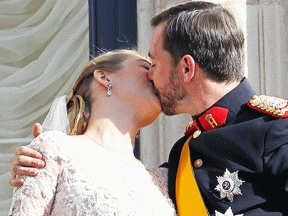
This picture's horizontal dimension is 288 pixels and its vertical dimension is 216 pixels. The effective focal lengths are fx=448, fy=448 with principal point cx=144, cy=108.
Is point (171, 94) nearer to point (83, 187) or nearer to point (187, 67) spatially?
point (187, 67)

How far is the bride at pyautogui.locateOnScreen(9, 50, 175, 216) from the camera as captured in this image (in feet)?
4.64

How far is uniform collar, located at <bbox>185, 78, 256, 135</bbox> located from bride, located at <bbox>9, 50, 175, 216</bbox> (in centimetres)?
28

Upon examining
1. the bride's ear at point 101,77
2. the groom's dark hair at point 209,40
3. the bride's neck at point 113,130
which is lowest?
the bride's neck at point 113,130

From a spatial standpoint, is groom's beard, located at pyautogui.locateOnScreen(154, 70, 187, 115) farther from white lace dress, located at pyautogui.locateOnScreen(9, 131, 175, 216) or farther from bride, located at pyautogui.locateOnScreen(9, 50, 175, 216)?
white lace dress, located at pyautogui.locateOnScreen(9, 131, 175, 216)

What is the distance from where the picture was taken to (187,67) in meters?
1.65

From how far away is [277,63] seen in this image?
2.12 meters

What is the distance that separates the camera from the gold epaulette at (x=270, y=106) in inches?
55.9

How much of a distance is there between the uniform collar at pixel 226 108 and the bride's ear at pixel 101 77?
439 millimetres

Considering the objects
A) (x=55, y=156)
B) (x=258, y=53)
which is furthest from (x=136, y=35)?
(x=55, y=156)

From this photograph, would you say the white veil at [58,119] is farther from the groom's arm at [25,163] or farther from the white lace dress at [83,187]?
the groom's arm at [25,163]

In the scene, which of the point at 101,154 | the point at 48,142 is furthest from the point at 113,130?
the point at 48,142

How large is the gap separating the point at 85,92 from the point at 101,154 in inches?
14.7

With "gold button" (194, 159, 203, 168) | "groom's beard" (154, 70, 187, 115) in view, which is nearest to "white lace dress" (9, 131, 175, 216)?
"gold button" (194, 159, 203, 168)

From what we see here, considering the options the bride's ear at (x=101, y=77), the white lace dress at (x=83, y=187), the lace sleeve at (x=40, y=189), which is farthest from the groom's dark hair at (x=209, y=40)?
the lace sleeve at (x=40, y=189)
